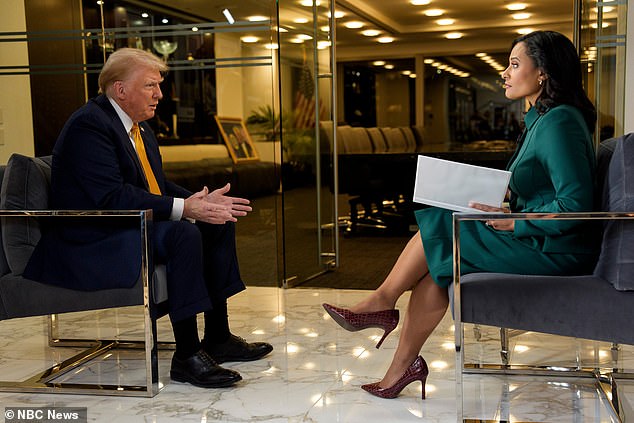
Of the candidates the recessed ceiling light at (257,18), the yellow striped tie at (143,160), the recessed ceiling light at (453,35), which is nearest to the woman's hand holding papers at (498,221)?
the yellow striped tie at (143,160)

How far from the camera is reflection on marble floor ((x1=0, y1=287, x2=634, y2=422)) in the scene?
2.72 meters

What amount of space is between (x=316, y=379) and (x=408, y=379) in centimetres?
45

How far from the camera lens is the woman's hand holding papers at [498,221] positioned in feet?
8.28

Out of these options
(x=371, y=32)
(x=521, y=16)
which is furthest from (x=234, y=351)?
(x=371, y=32)

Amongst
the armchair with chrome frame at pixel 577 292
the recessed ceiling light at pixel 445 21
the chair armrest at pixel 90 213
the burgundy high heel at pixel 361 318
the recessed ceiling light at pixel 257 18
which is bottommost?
the burgundy high heel at pixel 361 318

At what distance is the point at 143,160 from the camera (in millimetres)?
3395

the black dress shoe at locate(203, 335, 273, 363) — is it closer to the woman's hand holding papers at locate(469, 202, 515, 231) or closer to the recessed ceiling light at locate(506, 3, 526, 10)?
the woman's hand holding papers at locate(469, 202, 515, 231)

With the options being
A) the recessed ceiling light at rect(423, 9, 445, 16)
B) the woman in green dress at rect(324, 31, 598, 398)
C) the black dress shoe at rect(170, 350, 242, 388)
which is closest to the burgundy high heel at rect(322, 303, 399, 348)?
the woman in green dress at rect(324, 31, 598, 398)

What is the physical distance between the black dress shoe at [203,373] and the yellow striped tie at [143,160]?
2.51ft

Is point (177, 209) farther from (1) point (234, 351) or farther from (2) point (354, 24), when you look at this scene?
(2) point (354, 24)

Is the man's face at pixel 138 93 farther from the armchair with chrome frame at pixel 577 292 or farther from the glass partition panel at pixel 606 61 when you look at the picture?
the glass partition panel at pixel 606 61

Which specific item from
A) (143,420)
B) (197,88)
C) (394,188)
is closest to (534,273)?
(143,420)

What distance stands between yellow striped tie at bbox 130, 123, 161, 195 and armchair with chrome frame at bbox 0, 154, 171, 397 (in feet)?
0.71

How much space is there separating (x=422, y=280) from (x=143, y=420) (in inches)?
42.3
